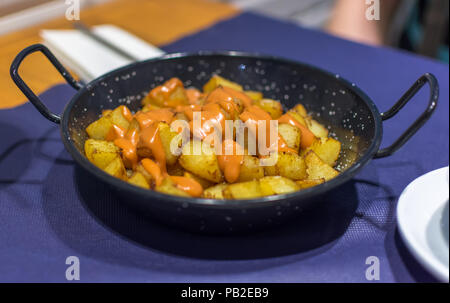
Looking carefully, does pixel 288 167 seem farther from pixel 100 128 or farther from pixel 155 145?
pixel 100 128

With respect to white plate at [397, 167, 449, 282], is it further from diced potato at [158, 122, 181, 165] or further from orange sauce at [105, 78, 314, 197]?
diced potato at [158, 122, 181, 165]

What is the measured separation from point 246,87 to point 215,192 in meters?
0.54


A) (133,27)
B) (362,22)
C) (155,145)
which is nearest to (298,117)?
(155,145)

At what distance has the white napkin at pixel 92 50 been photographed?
4.98 feet

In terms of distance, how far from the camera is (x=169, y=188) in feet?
2.73

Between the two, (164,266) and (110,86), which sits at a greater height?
(110,86)

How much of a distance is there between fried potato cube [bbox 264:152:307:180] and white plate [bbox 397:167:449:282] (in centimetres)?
21

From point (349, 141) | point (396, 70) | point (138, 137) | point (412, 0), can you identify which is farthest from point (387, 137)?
point (412, 0)

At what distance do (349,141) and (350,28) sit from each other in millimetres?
1315

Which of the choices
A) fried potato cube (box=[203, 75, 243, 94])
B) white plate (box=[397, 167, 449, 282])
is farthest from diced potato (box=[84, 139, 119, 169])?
white plate (box=[397, 167, 449, 282])

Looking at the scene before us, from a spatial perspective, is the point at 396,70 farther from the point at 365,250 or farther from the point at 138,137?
the point at 138,137

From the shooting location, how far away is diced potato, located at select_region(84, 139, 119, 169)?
0.93 meters

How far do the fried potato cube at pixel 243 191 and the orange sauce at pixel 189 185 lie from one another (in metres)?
0.05
